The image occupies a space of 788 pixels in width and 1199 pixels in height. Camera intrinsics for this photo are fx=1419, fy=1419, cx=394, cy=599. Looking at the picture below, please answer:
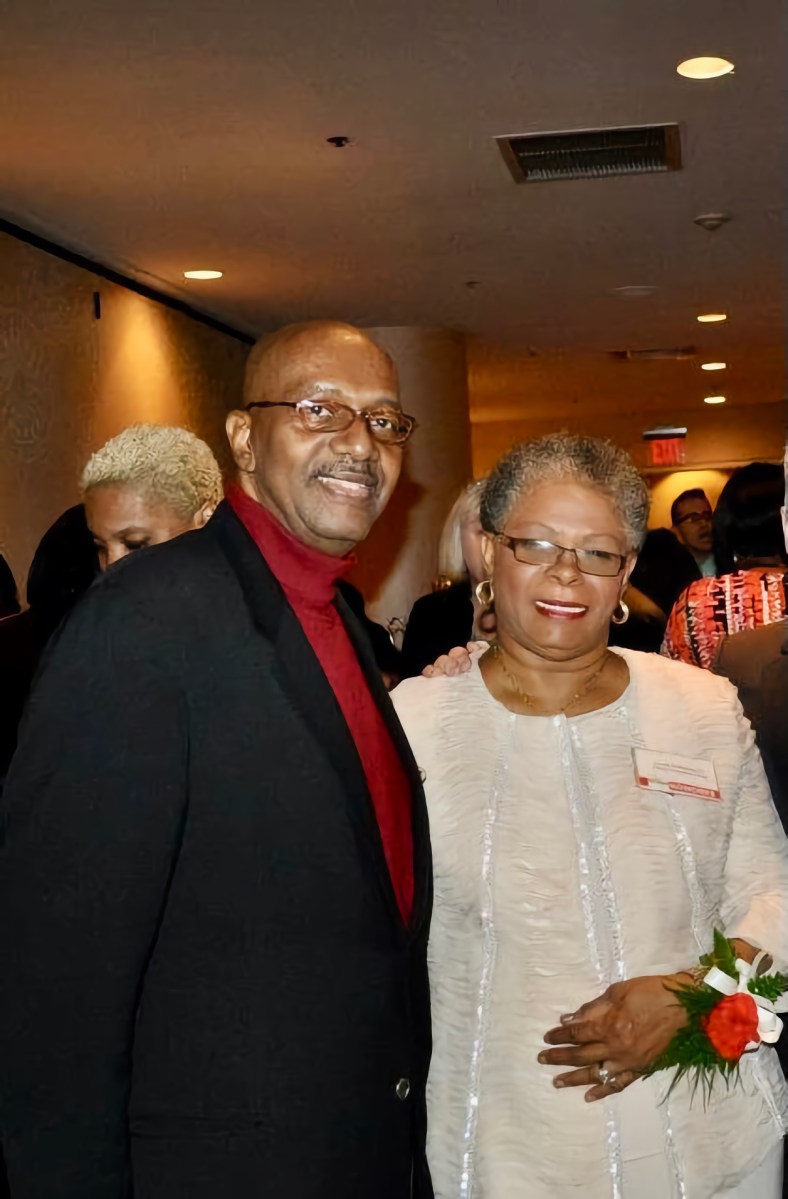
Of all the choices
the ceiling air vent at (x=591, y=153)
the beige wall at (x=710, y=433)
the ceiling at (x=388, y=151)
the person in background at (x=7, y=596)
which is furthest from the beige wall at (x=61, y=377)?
the beige wall at (x=710, y=433)

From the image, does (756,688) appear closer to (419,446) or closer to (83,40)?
(83,40)

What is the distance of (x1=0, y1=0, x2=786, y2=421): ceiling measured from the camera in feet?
12.6

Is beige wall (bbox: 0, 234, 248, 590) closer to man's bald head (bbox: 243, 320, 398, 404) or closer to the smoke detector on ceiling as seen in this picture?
the smoke detector on ceiling

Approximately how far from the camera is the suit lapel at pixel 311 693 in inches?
57.8

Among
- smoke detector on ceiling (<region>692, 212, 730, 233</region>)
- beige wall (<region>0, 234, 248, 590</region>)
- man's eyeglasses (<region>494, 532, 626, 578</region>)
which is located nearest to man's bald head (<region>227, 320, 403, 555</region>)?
man's eyeglasses (<region>494, 532, 626, 578</region>)

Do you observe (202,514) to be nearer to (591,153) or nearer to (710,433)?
(591,153)

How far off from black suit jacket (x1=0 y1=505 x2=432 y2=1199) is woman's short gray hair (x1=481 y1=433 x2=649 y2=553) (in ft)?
1.60

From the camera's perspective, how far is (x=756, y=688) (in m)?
2.16

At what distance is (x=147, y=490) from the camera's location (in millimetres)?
2502

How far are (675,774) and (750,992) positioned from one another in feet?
0.92

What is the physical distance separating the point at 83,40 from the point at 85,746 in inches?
119

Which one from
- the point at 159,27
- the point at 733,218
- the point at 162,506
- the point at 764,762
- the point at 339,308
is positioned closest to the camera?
the point at 764,762

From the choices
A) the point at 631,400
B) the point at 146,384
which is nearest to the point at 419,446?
the point at 146,384

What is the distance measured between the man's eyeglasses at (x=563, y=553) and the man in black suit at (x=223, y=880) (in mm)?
327
